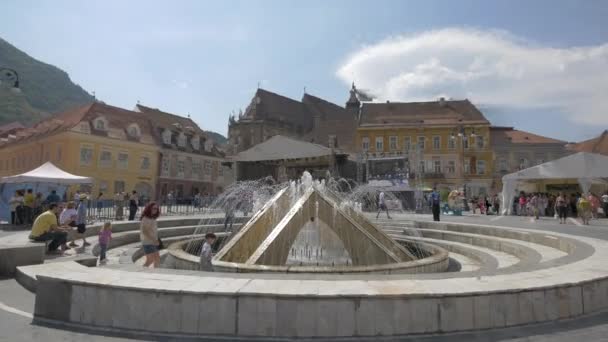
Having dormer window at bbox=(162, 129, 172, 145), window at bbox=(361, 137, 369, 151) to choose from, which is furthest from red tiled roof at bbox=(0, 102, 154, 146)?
window at bbox=(361, 137, 369, 151)

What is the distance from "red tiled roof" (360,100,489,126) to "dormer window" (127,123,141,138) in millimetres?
25777

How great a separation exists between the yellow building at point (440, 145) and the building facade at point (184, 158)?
1844 centimetres

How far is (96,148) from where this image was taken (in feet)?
113

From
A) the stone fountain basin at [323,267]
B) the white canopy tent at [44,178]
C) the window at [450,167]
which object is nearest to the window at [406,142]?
the window at [450,167]

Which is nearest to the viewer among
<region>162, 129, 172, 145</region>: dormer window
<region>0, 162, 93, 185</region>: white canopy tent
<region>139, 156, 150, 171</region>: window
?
<region>0, 162, 93, 185</region>: white canopy tent

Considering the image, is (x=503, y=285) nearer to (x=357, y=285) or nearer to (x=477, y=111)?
(x=357, y=285)

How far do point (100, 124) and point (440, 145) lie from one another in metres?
36.6

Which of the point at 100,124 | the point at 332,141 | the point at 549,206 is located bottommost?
the point at 549,206

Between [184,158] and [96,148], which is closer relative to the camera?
[96,148]

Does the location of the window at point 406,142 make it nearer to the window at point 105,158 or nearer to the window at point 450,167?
the window at point 450,167

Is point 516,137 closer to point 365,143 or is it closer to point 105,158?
point 365,143

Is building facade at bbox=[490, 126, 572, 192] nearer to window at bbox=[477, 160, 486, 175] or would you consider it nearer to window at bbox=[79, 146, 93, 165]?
window at bbox=[477, 160, 486, 175]

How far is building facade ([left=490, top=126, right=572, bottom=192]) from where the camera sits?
4466cm

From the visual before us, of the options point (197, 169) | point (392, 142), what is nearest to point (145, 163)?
point (197, 169)
